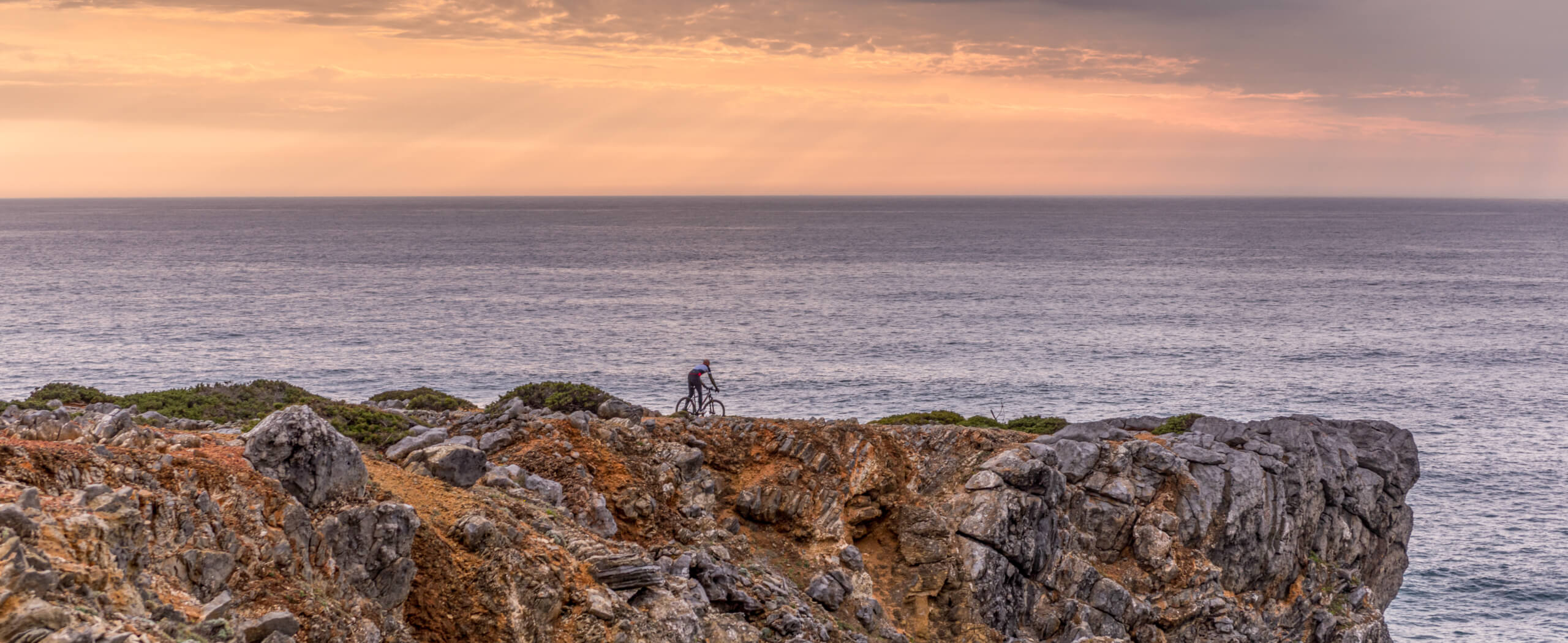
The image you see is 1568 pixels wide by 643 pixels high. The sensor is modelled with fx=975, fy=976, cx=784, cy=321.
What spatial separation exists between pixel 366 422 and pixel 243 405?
9593 mm

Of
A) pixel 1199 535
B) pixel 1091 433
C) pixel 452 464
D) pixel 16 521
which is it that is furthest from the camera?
pixel 1091 433

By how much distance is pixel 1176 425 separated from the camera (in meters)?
37.4

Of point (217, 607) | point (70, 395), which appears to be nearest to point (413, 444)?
point (217, 607)

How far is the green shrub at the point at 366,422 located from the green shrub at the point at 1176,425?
2596cm

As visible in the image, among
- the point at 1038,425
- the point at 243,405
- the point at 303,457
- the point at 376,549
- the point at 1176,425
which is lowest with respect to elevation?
the point at 1038,425

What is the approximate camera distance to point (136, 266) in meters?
155

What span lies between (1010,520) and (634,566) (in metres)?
12.6

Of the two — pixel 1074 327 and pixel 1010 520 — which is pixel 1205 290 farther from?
pixel 1010 520

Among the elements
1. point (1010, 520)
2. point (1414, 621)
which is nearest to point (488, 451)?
point (1010, 520)

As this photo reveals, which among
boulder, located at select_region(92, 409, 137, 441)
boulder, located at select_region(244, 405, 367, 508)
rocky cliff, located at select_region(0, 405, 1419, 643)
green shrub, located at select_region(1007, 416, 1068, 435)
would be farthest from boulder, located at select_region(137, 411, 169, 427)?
green shrub, located at select_region(1007, 416, 1068, 435)

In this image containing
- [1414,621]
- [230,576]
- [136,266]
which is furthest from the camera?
[136,266]

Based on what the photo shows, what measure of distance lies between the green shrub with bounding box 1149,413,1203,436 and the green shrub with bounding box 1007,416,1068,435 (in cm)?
372

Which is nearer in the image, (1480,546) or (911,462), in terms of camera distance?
(911,462)

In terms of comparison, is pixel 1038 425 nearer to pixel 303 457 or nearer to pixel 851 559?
pixel 851 559
